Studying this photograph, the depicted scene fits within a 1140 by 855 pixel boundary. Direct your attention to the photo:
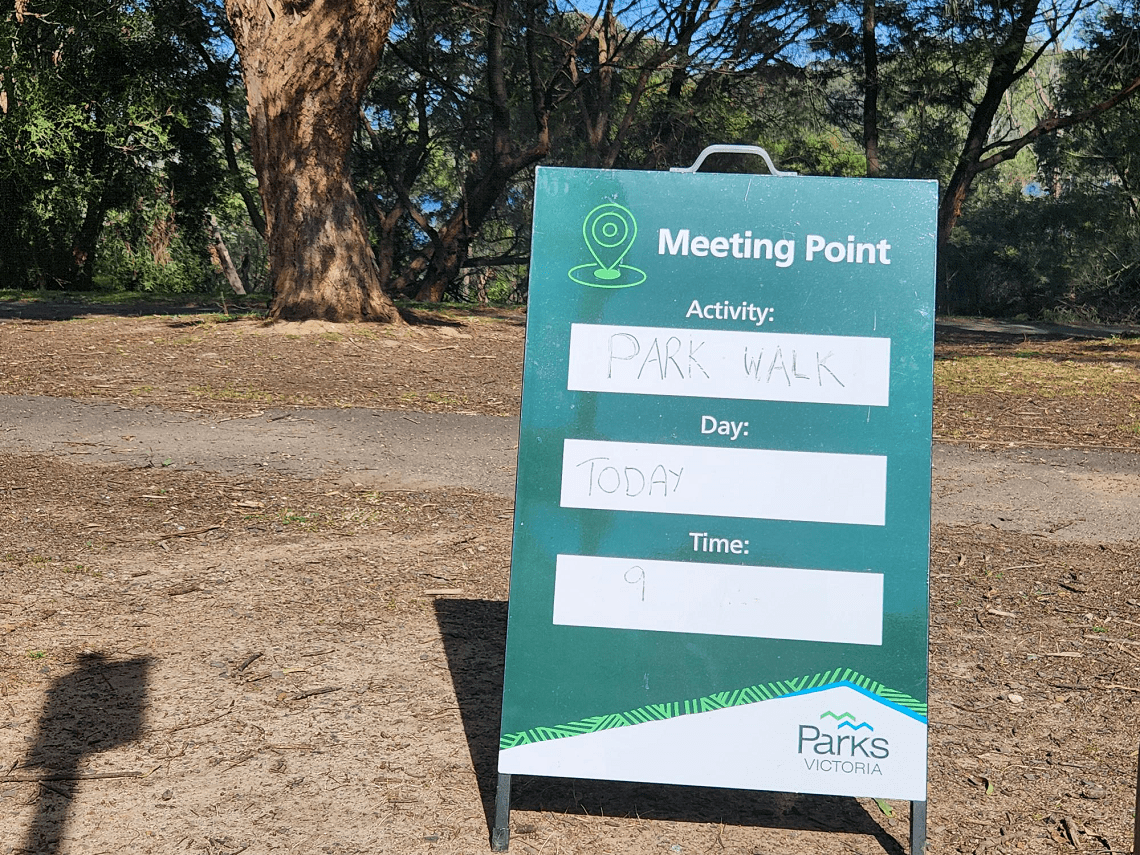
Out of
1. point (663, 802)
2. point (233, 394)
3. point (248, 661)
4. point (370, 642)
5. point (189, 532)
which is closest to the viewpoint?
point (663, 802)

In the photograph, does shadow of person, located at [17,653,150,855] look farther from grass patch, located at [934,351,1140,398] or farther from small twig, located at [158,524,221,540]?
grass patch, located at [934,351,1140,398]

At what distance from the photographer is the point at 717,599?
9.27 ft

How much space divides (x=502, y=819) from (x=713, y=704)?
2.04 ft

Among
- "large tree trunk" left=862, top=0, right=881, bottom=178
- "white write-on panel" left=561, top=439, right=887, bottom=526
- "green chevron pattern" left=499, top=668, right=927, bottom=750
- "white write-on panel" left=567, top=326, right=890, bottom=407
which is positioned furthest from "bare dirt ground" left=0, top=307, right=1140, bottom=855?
"large tree trunk" left=862, top=0, right=881, bottom=178

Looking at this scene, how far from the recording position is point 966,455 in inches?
302

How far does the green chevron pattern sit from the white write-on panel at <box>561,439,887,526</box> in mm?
417

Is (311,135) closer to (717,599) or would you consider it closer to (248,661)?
(248,661)

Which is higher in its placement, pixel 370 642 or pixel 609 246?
pixel 609 246

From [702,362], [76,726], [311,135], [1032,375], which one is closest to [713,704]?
[702,362]

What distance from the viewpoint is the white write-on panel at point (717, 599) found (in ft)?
9.14

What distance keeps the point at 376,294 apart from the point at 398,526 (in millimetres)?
7172

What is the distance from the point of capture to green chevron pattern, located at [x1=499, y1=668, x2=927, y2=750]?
9.05 ft

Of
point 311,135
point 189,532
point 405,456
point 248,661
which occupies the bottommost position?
point 248,661

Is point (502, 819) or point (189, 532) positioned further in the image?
point (189, 532)
